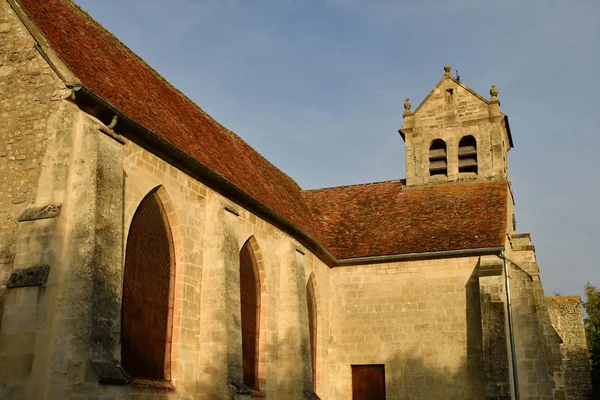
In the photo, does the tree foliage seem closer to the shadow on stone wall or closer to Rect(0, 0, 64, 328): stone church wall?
the shadow on stone wall

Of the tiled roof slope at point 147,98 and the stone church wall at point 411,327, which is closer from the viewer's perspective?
the tiled roof slope at point 147,98

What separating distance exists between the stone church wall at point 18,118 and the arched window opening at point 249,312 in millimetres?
5959

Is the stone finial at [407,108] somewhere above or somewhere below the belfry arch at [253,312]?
above

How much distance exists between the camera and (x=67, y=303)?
8.95 meters

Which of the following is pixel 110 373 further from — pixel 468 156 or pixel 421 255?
pixel 468 156

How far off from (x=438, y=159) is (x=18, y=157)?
15993 mm

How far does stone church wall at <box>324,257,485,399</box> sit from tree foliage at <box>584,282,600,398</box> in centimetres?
2010

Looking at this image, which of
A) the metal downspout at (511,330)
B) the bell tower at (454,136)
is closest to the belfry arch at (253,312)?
the metal downspout at (511,330)

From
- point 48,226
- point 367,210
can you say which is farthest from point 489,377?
point 48,226

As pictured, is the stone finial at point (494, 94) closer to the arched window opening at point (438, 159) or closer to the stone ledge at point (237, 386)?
the arched window opening at point (438, 159)

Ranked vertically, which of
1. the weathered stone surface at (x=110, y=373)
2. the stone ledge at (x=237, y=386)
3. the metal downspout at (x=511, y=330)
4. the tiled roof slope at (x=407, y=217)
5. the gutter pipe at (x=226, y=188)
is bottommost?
the stone ledge at (x=237, y=386)

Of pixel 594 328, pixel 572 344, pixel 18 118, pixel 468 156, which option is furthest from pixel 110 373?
pixel 594 328

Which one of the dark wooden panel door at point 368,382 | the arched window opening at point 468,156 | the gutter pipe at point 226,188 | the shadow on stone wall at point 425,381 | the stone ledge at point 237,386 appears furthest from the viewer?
the arched window opening at point 468,156

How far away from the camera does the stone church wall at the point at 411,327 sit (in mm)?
17609
